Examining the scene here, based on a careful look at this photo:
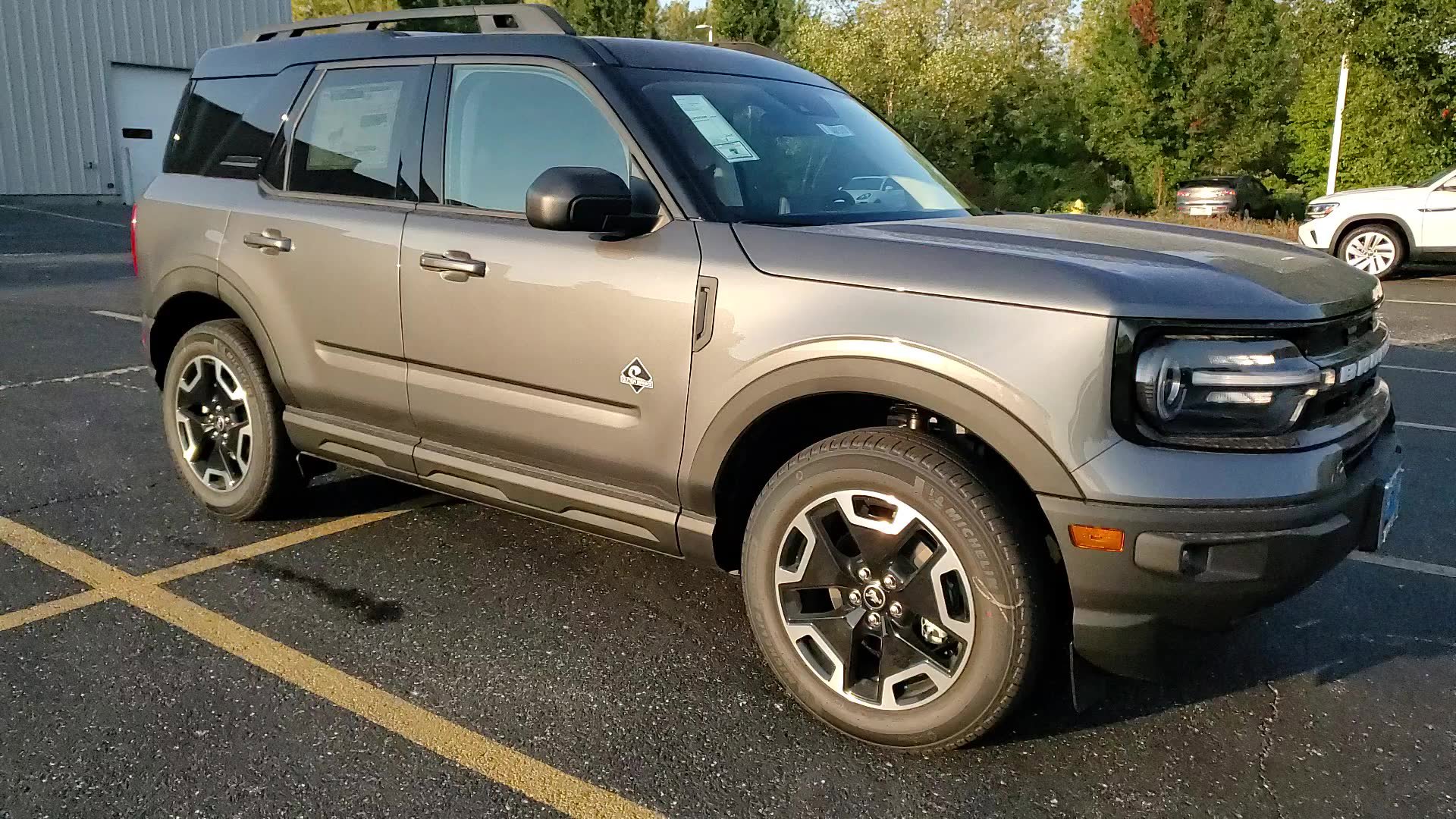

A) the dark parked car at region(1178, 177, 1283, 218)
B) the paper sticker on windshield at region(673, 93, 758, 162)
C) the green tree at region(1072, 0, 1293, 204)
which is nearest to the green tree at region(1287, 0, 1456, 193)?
the dark parked car at region(1178, 177, 1283, 218)

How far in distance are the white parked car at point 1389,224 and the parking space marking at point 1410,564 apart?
33.7 feet

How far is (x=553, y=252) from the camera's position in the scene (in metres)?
3.21

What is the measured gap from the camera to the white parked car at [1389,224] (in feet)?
43.3

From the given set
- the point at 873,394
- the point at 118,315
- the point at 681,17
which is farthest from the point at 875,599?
the point at 681,17

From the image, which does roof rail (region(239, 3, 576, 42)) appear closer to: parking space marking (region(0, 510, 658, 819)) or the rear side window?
the rear side window

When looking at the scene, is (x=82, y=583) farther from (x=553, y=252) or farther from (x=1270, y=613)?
(x=1270, y=613)

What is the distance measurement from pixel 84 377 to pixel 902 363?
6.26m

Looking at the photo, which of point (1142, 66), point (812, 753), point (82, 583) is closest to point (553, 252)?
point (812, 753)

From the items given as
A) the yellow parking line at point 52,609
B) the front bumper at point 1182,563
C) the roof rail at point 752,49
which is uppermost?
the roof rail at point 752,49

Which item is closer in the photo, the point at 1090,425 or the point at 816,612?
the point at 1090,425

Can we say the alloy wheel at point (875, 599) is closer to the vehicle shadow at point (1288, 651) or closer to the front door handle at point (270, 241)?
the vehicle shadow at point (1288, 651)

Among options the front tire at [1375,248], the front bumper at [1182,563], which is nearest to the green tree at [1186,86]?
the front tire at [1375,248]

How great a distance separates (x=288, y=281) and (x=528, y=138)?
113cm

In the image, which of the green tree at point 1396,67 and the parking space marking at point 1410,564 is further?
the green tree at point 1396,67
